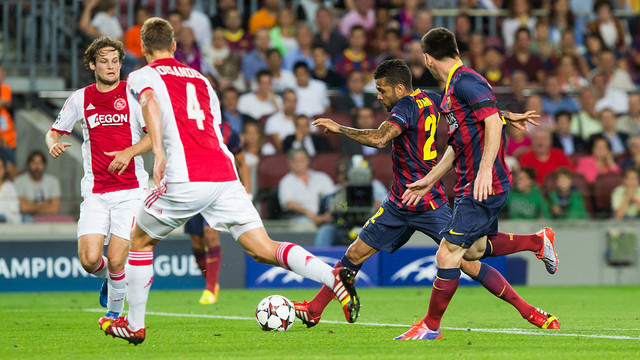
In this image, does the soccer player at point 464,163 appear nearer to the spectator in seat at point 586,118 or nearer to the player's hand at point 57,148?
the player's hand at point 57,148

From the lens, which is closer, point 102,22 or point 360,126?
point 360,126

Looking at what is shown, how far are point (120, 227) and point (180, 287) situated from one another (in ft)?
18.7

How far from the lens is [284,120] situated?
15.2 m

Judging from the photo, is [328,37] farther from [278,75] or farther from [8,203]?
[8,203]

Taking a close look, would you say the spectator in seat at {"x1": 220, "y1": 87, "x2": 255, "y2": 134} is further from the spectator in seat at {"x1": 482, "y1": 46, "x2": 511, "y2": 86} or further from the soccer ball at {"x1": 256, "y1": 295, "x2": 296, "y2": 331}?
the soccer ball at {"x1": 256, "y1": 295, "x2": 296, "y2": 331}

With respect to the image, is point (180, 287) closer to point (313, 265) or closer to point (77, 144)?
point (77, 144)

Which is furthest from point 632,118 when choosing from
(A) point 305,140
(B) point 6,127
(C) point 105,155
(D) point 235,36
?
(C) point 105,155

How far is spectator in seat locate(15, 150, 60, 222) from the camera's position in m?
13.3

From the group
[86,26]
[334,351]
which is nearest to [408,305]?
[334,351]

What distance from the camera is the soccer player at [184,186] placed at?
638 cm

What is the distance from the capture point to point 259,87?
609 inches

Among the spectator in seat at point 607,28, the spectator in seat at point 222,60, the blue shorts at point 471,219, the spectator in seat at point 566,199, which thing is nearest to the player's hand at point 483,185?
the blue shorts at point 471,219

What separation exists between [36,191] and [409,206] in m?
7.28

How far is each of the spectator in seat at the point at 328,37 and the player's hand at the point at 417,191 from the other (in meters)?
9.64
